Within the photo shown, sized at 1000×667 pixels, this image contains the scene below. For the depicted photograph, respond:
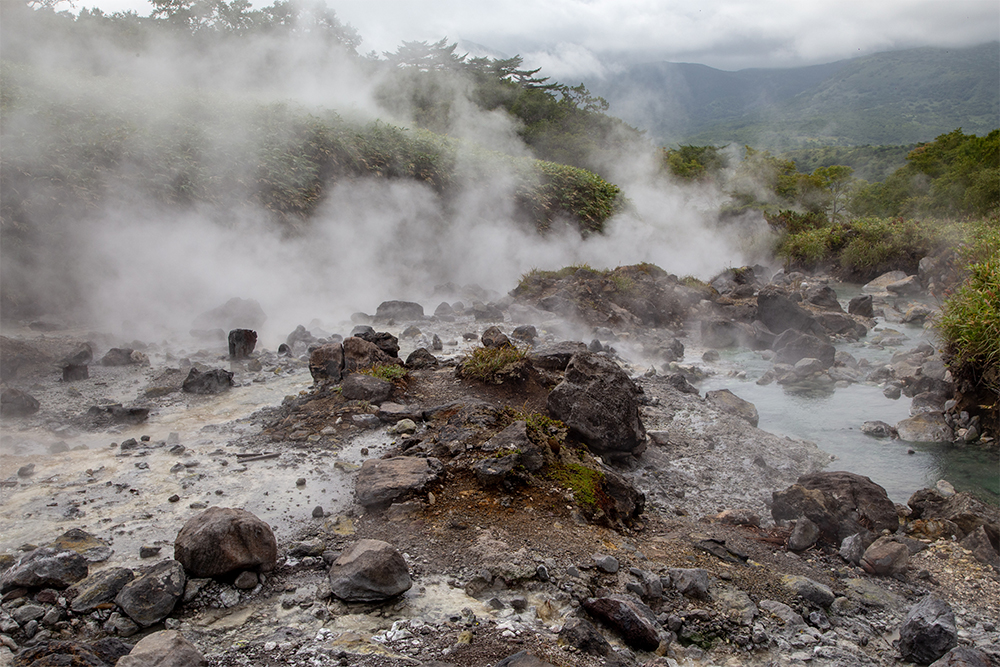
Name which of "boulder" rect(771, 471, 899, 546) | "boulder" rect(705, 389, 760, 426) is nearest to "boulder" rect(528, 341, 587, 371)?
"boulder" rect(705, 389, 760, 426)

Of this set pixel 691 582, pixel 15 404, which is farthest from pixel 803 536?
pixel 15 404

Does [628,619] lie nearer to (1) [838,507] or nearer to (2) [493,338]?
(1) [838,507]

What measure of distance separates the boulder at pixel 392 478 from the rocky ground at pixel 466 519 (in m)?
0.02

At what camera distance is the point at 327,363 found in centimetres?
721

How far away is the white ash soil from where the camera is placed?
305 centimetres

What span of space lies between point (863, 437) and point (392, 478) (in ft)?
19.5

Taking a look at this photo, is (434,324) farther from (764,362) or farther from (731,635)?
(731,635)

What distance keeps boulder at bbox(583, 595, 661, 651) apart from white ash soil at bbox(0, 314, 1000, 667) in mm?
64

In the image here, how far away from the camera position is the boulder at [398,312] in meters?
11.6

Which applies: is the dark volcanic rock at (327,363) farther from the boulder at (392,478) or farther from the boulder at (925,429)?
the boulder at (925,429)

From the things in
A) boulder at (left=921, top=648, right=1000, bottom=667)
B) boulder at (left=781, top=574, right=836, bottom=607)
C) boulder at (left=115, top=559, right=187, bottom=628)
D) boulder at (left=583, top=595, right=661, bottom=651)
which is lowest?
Result: boulder at (left=781, top=574, right=836, bottom=607)

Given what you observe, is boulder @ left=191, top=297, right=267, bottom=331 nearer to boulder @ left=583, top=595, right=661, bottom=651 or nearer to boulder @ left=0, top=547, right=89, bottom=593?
boulder @ left=0, top=547, right=89, bottom=593

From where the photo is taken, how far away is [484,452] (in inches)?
185

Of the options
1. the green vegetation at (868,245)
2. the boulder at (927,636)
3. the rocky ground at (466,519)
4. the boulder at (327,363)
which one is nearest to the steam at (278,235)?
the green vegetation at (868,245)
